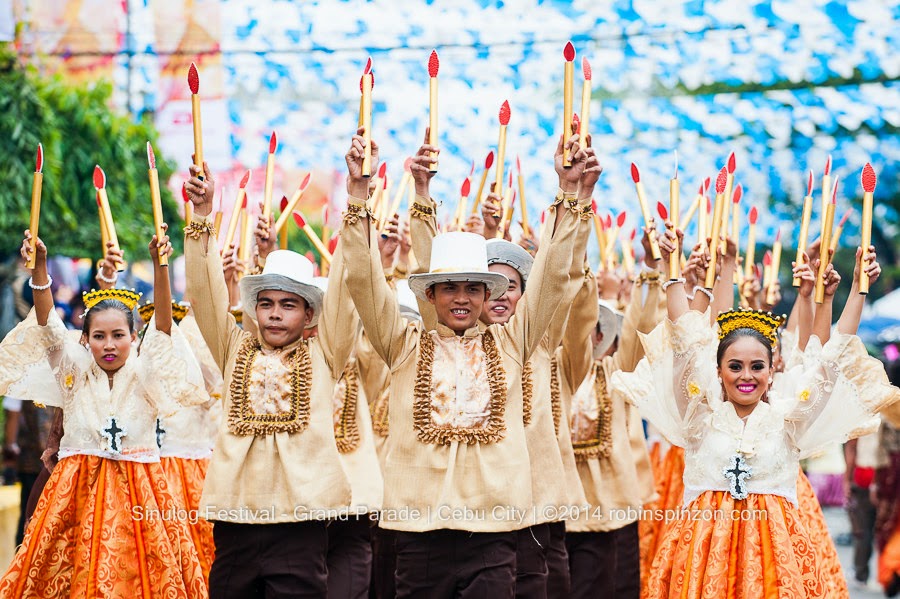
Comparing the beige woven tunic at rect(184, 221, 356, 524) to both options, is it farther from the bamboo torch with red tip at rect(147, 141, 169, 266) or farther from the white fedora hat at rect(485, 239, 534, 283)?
the white fedora hat at rect(485, 239, 534, 283)

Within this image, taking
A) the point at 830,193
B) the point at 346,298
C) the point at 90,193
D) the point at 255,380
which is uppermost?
the point at 90,193

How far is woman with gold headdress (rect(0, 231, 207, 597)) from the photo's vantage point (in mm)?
5391

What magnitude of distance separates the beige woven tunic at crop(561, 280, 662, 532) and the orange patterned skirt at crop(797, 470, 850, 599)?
2.66 feet

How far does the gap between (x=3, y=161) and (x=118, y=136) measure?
117 centimetres

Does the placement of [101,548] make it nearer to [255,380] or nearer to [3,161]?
[255,380]

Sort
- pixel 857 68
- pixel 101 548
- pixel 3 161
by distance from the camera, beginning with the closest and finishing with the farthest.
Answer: pixel 101 548 → pixel 3 161 → pixel 857 68

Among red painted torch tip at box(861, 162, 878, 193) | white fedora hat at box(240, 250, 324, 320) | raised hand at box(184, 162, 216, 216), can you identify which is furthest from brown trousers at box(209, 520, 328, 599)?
red painted torch tip at box(861, 162, 878, 193)

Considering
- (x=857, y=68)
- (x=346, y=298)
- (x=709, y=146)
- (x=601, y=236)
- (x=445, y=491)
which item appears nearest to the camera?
(x=445, y=491)

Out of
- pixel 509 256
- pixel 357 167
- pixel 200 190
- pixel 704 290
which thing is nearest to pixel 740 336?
pixel 704 290

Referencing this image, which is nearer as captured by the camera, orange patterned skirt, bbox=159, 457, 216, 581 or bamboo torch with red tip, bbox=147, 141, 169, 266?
bamboo torch with red tip, bbox=147, 141, 169, 266

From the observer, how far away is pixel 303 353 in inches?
194

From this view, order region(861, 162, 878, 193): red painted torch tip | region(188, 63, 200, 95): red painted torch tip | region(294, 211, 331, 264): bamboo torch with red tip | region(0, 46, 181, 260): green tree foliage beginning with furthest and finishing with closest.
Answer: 1. region(0, 46, 181, 260): green tree foliage
2. region(294, 211, 331, 264): bamboo torch with red tip
3. region(861, 162, 878, 193): red painted torch tip
4. region(188, 63, 200, 95): red painted torch tip

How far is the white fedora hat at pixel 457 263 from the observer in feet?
14.7

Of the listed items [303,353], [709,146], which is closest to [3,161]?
[303,353]
